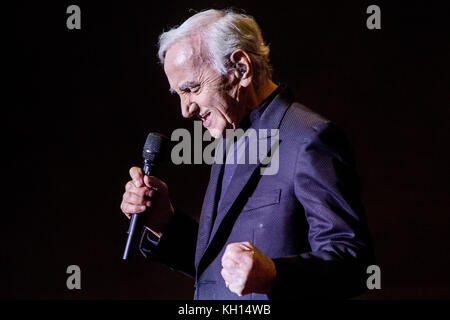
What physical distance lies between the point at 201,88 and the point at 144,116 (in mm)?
1399

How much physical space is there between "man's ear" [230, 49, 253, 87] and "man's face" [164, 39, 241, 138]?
0.03 meters

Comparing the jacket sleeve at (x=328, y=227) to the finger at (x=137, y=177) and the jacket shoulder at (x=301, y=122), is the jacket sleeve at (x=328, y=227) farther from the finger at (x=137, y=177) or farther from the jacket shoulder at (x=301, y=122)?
the finger at (x=137, y=177)

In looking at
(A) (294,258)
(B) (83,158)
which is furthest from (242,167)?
(B) (83,158)

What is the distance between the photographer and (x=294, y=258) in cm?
94

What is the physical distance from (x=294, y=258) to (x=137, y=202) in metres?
0.43

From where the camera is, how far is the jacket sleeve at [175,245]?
1.42 metres

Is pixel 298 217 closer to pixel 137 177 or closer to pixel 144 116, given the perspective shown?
pixel 137 177

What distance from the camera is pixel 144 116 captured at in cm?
265

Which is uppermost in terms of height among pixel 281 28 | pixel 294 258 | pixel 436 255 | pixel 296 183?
pixel 281 28

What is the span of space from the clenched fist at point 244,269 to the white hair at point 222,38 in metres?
0.57

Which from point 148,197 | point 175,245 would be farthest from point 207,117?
point 175,245

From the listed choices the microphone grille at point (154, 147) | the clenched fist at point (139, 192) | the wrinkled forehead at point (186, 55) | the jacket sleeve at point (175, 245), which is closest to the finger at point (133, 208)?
the clenched fist at point (139, 192)

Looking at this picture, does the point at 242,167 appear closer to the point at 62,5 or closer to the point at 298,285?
the point at 298,285
